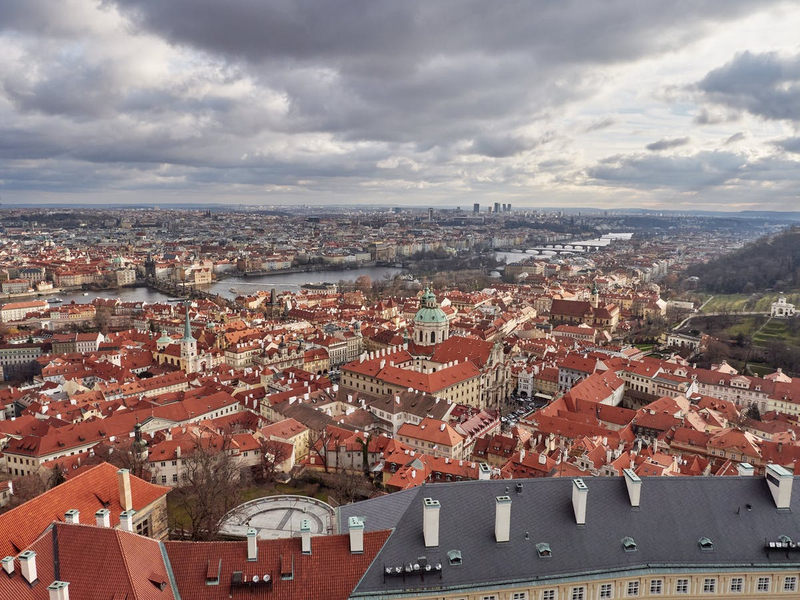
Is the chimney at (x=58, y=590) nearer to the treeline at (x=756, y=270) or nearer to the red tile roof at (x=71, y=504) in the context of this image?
the red tile roof at (x=71, y=504)

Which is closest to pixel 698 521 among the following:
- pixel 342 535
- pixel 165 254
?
pixel 342 535

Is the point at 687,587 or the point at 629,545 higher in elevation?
the point at 629,545

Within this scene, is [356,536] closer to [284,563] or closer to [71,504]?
[284,563]

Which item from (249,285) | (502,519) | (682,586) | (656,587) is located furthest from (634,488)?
(249,285)

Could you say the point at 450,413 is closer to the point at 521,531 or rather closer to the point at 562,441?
the point at 562,441

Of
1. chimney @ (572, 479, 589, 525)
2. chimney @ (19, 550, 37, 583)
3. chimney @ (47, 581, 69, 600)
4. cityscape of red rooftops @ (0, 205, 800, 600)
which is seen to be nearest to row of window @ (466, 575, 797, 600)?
chimney @ (572, 479, 589, 525)
